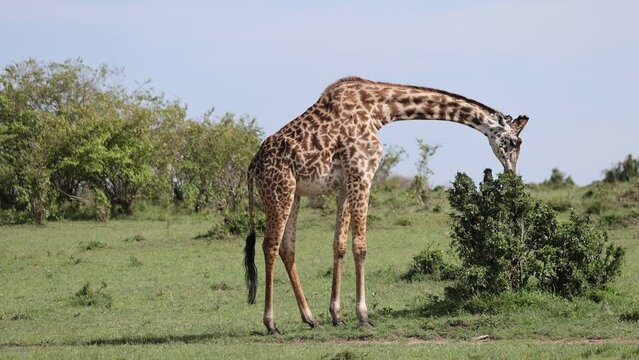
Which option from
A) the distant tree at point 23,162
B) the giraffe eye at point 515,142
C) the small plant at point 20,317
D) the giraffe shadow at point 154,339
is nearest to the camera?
the giraffe shadow at point 154,339

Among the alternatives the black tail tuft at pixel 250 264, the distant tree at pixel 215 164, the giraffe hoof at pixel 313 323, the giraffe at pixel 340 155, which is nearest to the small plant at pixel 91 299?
the black tail tuft at pixel 250 264

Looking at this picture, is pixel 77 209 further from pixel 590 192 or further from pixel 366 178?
pixel 366 178

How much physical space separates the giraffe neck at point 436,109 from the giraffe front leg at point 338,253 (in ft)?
3.53

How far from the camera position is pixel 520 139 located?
1216 centimetres

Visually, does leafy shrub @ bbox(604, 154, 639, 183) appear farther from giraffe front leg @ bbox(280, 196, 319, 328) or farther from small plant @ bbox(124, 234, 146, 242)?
giraffe front leg @ bbox(280, 196, 319, 328)

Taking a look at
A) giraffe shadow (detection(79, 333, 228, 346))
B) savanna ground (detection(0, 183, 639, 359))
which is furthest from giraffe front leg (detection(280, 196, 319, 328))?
giraffe shadow (detection(79, 333, 228, 346))

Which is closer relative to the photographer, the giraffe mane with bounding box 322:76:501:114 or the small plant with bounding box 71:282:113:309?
the giraffe mane with bounding box 322:76:501:114

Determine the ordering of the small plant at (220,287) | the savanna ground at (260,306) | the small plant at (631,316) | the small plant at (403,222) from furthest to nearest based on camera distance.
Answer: the small plant at (403,222), the small plant at (220,287), the small plant at (631,316), the savanna ground at (260,306)

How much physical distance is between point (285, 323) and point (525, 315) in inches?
108

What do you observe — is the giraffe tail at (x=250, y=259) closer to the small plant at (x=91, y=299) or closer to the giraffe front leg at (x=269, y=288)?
the giraffe front leg at (x=269, y=288)

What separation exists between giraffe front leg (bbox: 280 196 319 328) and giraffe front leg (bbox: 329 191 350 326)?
248 millimetres

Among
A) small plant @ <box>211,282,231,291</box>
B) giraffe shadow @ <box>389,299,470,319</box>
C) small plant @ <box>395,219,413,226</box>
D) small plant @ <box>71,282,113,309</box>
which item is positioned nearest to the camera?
giraffe shadow @ <box>389,299,470,319</box>

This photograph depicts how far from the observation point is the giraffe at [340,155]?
11766 millimetres

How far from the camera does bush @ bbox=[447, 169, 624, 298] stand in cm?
1230
